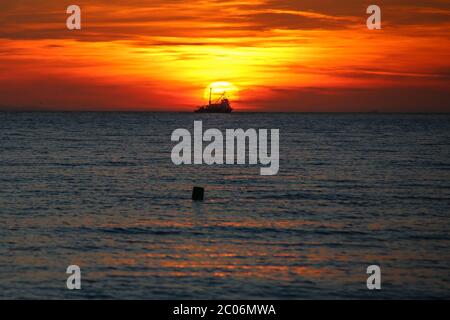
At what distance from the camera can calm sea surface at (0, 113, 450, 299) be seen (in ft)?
67.7

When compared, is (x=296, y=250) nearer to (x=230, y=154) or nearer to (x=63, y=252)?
(x=63, y=252)

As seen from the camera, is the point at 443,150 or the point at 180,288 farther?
the point at 443,150

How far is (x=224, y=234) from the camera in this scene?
27797 mm

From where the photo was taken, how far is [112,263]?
22812mm

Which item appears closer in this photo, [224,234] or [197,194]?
[224,234]

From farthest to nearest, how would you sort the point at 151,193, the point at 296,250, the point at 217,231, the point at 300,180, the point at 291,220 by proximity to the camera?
the point at 300,180
the point at 151,193
the point at 291,220
the point at 217,231
the point at 296,250

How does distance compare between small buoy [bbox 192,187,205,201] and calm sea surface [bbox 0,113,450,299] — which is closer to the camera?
calm sea surface [bbox 0,113,450,299]

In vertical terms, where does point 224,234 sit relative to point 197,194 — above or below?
below

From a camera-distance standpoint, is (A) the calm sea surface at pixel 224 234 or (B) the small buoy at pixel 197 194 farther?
(B) the small buoy at pixel 197 194

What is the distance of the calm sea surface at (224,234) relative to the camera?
20.6 metres
